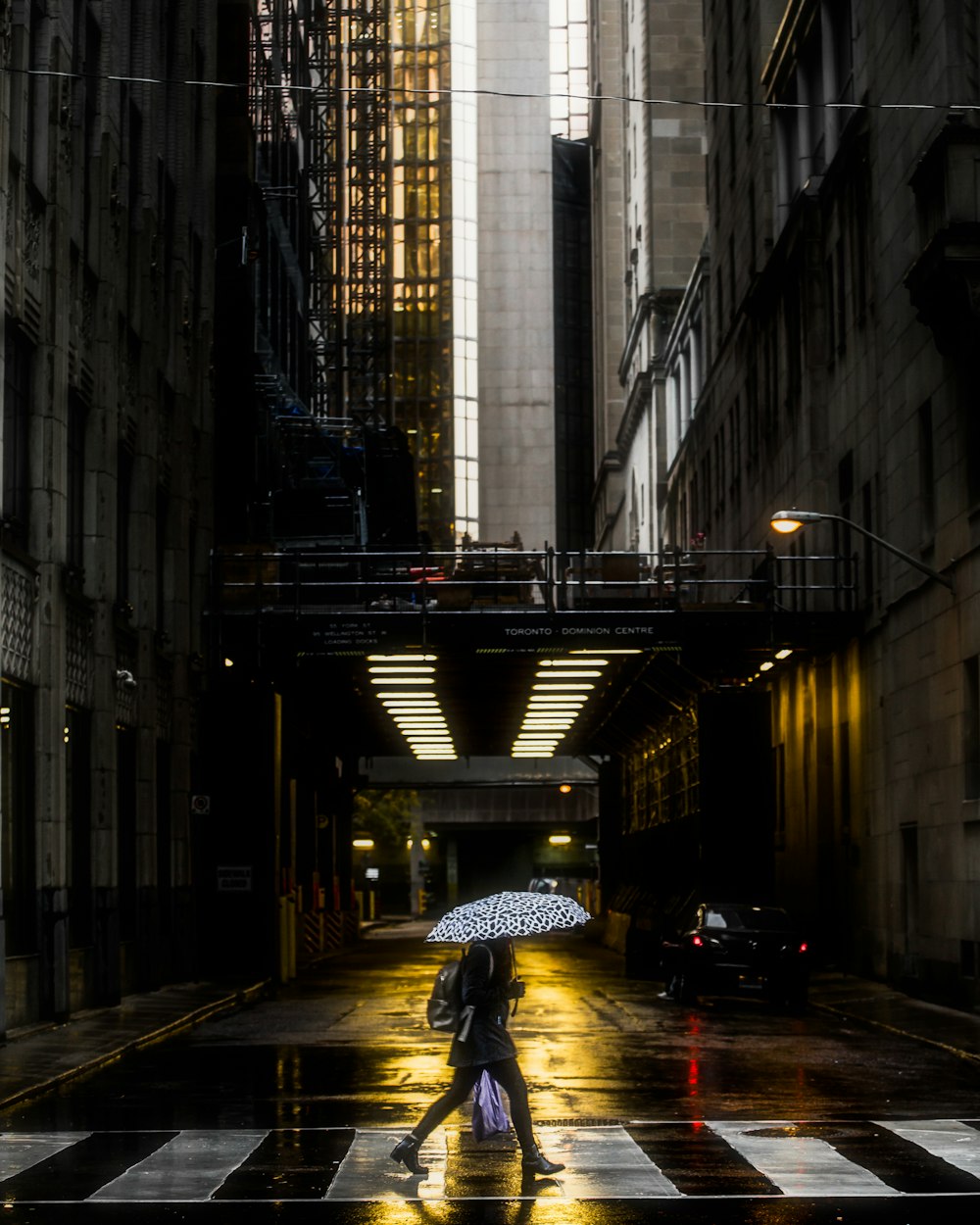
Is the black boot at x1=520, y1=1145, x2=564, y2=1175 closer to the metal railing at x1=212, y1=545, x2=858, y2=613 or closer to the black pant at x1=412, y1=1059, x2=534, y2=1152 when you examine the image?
the black pant at x1=412, y1=1059, x2=534, y2=1152

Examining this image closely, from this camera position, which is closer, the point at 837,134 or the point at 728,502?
the point at 837,134

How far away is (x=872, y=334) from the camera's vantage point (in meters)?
36.6

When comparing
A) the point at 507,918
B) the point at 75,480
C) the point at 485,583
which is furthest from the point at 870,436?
the point at 507,918

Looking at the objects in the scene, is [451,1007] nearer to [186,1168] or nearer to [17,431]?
[186,1168]

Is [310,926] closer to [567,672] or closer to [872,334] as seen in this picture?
[567,672]

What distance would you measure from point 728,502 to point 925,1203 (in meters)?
49.2

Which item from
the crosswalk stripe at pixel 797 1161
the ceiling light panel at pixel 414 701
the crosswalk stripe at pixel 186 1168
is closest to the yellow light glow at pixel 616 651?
the ceiling light panel at pixel 414 701

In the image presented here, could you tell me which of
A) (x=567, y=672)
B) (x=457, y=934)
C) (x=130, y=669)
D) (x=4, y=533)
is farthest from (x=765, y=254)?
(x=457, y=934)

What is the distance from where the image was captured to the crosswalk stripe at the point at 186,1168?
12.0 meters

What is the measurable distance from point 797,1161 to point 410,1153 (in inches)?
101

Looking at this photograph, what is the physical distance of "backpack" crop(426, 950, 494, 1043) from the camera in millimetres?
12516

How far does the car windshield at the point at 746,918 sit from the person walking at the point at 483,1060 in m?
17.4

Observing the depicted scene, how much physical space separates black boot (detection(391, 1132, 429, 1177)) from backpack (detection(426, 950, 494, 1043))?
2.25 feet

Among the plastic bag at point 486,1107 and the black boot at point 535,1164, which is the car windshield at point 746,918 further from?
the black boot at point 535,1164
